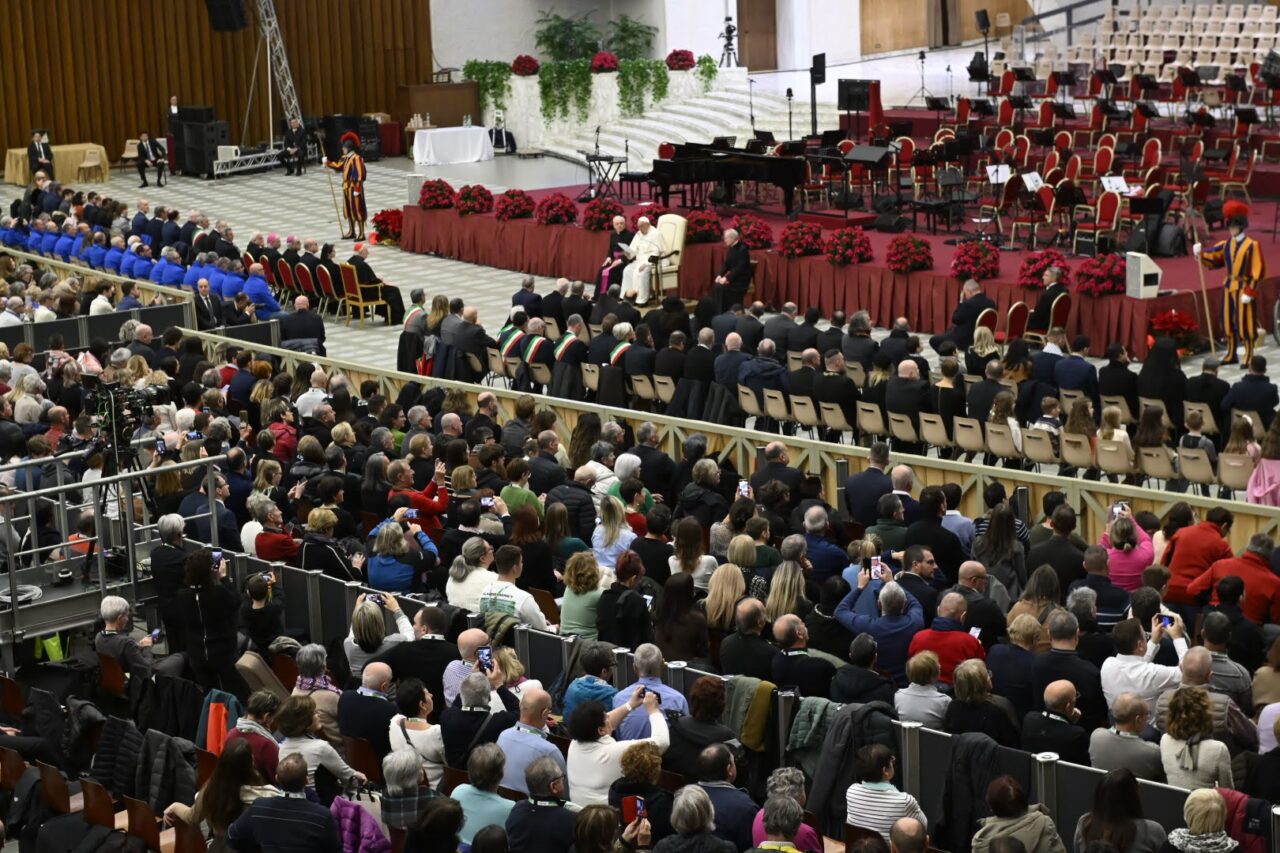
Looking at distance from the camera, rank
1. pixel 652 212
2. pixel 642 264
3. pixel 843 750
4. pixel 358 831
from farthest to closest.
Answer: pixel 652 212 < pixel 642 264 < pixel 843 750 < pixel 358 831

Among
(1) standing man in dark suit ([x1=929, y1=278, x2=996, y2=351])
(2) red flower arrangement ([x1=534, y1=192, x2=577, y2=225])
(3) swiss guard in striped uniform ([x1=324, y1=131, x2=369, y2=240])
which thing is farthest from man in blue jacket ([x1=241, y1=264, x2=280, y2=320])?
(1) standing man in dark suit ([x1=929, y1=278, x2=996, y2=351])

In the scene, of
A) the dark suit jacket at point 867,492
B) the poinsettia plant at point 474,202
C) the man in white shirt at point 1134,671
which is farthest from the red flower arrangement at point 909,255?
the man in white shirt at point 1134,671

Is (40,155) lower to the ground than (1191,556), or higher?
higher

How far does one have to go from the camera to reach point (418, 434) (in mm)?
12617

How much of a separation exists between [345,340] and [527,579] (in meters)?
11.3

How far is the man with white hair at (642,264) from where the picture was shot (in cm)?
2111

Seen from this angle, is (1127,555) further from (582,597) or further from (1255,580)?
(582,597)

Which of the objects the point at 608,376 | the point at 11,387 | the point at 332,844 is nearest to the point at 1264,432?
the point at 608,376

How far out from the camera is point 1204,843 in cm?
639

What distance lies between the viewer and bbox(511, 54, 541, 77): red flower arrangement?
34.8m

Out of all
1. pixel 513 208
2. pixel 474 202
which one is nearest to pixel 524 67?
pixel 474 202

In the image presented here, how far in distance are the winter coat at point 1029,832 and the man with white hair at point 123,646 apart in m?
4.66

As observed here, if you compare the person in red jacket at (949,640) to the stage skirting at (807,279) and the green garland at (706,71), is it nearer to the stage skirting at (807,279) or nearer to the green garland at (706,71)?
the stage skirting at (807,279)

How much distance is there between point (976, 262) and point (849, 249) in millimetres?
1817
